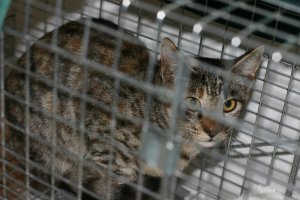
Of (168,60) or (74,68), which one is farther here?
(74,68)

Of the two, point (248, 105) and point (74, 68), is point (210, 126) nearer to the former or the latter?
point (248, 105)

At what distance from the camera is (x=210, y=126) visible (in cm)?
135

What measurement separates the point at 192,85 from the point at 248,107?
33 centimetres

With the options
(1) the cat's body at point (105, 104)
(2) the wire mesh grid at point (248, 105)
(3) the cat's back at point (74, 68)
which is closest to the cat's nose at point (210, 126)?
(1) the cat's body at point (105, 104)

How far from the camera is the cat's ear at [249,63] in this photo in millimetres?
1365

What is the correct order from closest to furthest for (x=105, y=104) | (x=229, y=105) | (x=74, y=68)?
(x=105, y=104) < (x=229, y=105) < (x=74, y=68)

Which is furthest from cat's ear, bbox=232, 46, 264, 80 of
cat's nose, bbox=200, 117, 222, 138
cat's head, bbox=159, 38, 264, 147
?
cat's nose, bbox=200, 117, 222, 138

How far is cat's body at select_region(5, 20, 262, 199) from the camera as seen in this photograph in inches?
54.1

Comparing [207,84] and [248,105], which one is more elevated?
[207,84]

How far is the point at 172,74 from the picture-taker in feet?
4.56

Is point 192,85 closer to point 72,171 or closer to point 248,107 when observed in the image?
point 248,107

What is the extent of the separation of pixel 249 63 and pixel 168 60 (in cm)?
23

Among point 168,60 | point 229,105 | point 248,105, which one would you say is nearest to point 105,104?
point 168,60

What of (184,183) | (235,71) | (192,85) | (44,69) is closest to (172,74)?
(192,85)
